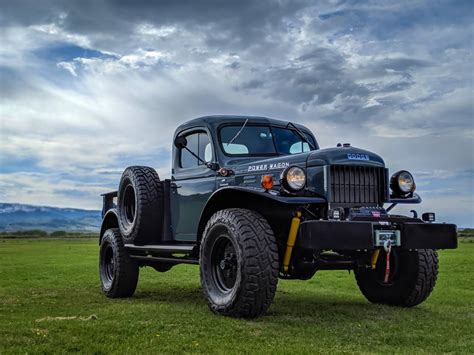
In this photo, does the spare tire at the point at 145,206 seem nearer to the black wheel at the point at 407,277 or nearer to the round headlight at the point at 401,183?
the black wheel at the point at 407,277

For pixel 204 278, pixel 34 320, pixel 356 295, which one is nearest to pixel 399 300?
pixel 356 295

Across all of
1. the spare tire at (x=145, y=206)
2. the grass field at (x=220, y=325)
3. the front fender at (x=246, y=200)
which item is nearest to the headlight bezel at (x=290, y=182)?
the front fender at (x=246, y=200)

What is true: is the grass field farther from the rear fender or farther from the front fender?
the front fender

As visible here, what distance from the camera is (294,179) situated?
7785 mm

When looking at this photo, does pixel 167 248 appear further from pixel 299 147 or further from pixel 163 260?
pixel 299 147

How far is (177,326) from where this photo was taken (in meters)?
7.14

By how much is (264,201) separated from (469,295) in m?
5.40

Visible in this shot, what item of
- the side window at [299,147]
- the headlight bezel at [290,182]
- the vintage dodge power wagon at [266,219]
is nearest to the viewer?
the vintage dodge power wagon at [266,219]

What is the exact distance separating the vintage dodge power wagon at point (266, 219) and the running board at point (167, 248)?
0.11 feet

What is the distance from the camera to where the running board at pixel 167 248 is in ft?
30.0

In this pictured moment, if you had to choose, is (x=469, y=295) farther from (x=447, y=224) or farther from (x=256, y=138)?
(x=256, y=138)

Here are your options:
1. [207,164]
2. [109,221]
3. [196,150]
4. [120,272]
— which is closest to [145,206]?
[196,150]

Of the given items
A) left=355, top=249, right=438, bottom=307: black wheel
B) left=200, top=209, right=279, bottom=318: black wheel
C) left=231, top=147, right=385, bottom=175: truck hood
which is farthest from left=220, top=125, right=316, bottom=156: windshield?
left=355, top=249, right=438, bottom=307: black wheel

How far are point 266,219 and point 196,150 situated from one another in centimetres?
224
